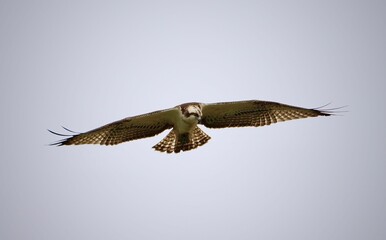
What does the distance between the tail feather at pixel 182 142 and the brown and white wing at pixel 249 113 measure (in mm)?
310

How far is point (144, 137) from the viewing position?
12078 millimetres

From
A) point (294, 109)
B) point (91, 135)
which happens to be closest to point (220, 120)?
point (294, 109)

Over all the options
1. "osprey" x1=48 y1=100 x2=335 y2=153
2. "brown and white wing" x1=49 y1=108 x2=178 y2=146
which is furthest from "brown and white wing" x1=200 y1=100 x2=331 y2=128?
"brown and white wing" x1=49 y1=108 x2=178 y2=146

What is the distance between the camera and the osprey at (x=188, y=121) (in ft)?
37.5

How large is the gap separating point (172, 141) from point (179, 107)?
117 centimetres

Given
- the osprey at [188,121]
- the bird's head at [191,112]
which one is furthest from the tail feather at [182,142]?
the bird's head at [191,112]

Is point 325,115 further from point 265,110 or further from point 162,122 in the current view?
point 162,122

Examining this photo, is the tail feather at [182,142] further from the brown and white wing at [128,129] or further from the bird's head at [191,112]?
the bird's head at [191,112]

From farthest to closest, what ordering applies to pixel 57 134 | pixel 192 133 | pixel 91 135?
pixel 192 133, pixel 91 135, pixel 57 134

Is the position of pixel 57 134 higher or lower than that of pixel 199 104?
lower

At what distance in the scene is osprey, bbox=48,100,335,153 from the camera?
37.5 feet

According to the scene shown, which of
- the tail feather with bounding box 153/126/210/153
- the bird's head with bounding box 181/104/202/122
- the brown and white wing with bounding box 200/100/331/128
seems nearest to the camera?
the bird's head with bounding box 181/104/202/122

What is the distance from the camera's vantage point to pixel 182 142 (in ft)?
40.7

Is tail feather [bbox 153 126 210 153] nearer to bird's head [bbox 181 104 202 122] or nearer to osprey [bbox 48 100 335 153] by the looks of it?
osprey [bbox 48 100 335 153]
